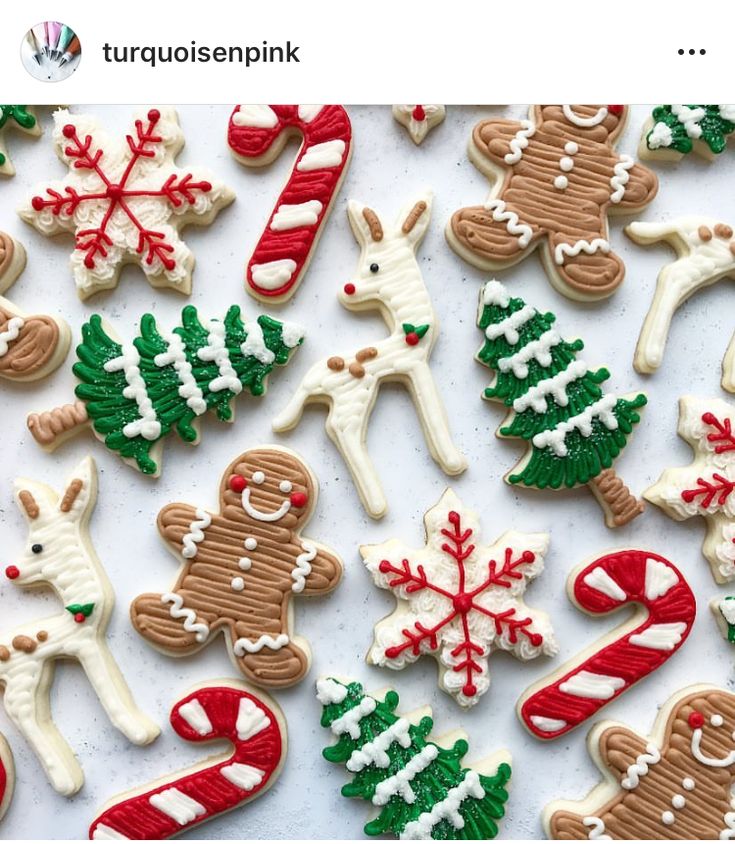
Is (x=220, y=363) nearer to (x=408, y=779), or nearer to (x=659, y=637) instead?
(x=408, y=779)

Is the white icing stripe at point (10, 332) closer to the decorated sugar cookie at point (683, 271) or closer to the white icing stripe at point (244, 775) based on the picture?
the white icing stripe at point (244, 775)

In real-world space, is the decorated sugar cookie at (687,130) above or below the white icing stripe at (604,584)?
above

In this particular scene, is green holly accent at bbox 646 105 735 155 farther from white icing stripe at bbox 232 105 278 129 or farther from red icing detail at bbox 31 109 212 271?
red icing detail at bbox 31 109 212 271

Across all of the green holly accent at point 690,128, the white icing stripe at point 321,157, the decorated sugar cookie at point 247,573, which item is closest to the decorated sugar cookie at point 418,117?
the white icing stripe at point 321,157

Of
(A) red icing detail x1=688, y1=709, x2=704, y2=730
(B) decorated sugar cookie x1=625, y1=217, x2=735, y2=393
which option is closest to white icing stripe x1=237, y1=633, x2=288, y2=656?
(A) red icing detail x1=688, y1=709, x2=704, y2=730

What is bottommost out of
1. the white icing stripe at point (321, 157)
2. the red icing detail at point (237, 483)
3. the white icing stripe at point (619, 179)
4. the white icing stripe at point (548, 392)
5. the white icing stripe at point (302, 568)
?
the white icing stripe at point (302, 568)

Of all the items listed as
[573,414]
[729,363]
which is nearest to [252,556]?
[573,414]
